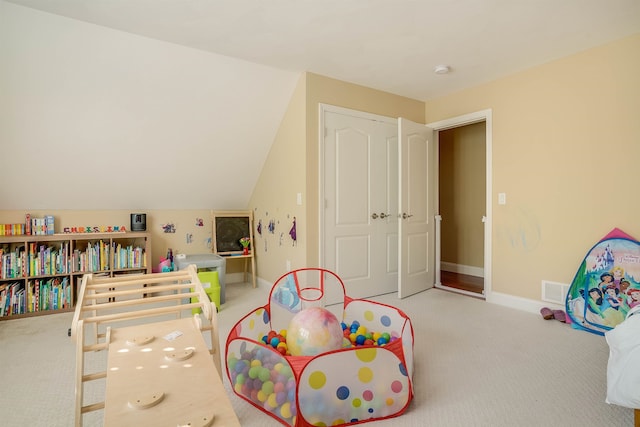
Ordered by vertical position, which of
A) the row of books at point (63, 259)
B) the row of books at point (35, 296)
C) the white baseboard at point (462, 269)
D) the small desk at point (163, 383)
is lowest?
the white baseboard at point (462, 269)

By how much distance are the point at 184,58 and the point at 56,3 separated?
90 centimetres

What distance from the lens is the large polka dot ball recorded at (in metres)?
1.89

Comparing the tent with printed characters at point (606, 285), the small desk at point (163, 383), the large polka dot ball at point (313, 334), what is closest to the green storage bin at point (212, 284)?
the large polka dot ball at point (313, 334)

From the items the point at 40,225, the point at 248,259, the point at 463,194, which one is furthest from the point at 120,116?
the point at 463,194

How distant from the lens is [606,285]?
286 cm

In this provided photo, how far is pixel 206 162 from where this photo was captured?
399 cm

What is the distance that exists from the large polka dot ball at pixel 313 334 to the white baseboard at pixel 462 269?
376 cm

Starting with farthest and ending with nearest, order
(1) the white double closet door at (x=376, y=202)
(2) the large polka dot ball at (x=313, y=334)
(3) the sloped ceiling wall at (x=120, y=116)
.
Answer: (1) the white double closet door at (x=376, y=202) → (3) the sloped ceiling wall at (x=120, y=116) → (2) the large polka dot ball at (x=313, y=334)

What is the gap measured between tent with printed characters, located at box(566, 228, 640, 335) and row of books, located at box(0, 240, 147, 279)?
13.6 ft

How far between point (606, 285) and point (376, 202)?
212 cm

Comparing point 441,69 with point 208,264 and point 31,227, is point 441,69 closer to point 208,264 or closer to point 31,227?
point 208,264

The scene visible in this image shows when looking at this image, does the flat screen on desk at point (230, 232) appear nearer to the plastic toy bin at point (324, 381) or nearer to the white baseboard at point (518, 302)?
the plastic toy bin at point (324, 381)

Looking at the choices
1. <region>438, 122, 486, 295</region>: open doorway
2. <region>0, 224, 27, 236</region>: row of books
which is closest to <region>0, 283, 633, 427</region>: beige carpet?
<region>0, 224, 27, 236</region>: row of books

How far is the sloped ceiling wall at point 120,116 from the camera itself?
2.69 m
